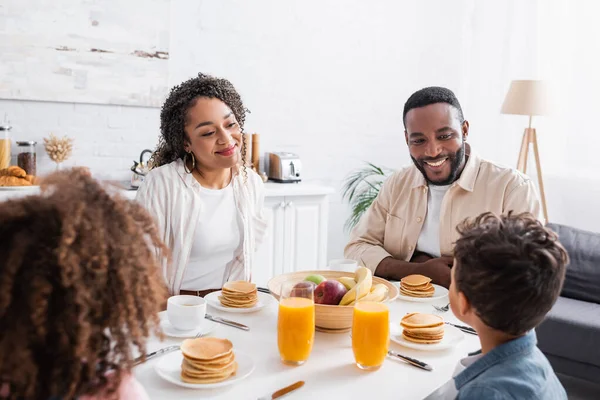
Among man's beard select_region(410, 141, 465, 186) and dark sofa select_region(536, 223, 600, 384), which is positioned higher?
man's beard select_region(410, 141, 465, 186)

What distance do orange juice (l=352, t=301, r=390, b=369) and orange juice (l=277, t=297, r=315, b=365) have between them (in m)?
0.10

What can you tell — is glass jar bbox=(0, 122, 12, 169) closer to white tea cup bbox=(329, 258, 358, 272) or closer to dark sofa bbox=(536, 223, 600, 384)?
white tea cup bbox=(329, 258, 358, 272)

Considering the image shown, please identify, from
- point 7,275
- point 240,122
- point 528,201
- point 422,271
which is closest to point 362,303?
point 422,271

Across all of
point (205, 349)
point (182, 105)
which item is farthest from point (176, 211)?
point (205, 349)

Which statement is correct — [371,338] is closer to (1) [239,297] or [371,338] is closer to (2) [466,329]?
(2) [466,329]

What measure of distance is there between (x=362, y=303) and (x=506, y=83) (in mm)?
3709

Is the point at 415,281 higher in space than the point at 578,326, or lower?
higher

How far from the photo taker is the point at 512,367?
3.71ft

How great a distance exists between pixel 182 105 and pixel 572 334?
199 cm

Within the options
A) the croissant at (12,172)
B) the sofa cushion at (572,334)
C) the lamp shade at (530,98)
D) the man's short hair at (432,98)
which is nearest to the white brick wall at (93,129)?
the croissant at (12,172)

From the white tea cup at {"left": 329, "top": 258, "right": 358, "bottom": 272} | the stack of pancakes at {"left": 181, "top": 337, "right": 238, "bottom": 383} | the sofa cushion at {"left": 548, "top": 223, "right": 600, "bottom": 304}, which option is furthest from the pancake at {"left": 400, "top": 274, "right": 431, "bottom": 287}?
the sofa cushion at {"left": 548, "top": 223, "right": 600, "bottom": 304}

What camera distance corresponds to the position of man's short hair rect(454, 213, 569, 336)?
1.14 meters

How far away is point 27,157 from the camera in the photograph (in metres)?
3.22

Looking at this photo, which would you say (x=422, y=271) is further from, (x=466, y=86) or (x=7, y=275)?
(x=466, y=86)
